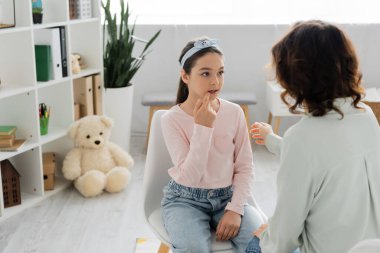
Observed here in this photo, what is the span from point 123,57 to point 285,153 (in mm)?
2455

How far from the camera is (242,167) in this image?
2113mm

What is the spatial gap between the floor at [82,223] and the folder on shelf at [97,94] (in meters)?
0.49

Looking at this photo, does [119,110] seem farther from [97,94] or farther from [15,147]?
[15,147]

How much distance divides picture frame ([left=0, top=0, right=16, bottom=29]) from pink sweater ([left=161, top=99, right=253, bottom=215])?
49.7 inches

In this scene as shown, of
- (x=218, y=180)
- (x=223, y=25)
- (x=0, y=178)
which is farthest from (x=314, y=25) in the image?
(x=223, y=25)

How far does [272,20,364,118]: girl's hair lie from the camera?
140 centimetres

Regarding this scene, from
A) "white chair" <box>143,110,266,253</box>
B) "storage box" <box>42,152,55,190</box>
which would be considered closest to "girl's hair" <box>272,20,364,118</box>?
"white chair" <box>143,110,266,253</box>

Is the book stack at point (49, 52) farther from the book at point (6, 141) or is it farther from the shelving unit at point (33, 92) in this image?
the book at point (6, 141)

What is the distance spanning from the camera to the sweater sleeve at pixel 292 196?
56.1 inches

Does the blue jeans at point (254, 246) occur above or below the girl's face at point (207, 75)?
below

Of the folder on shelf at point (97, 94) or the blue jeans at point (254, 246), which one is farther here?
the folder on shelf at point (97, 94)

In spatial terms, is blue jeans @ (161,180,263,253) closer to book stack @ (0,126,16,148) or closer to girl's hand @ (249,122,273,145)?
girl's hand @ (249,122,273,145)

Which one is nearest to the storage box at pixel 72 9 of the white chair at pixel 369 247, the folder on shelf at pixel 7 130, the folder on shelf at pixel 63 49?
the folder on shelf at pixel 63 49

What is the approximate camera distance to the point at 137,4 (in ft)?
14.6
